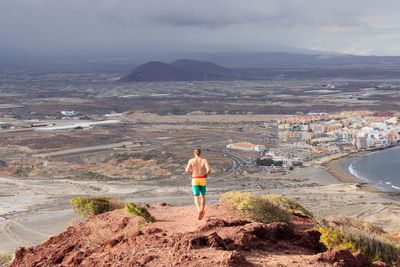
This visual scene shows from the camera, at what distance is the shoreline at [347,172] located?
40316 mm

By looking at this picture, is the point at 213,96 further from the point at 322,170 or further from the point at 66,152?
A: the point at 322,170

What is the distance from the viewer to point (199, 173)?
10969 millimetres

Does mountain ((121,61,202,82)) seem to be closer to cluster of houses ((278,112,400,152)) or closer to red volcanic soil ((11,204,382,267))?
cluster of houses ((278,112,400,152))

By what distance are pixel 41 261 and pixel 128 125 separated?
224 ft

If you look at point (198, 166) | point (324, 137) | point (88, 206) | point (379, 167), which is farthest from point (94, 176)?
point (198, 166)

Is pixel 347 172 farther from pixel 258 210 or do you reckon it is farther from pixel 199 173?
pixel 199 173

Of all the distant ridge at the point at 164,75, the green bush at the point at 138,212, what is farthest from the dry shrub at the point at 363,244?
the distant ridge at the point at 164,75

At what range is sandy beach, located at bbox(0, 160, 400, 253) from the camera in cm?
2877

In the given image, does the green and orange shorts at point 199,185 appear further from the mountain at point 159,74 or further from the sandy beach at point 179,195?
the mountain at point 159,74

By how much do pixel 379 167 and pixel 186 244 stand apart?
43258 mm

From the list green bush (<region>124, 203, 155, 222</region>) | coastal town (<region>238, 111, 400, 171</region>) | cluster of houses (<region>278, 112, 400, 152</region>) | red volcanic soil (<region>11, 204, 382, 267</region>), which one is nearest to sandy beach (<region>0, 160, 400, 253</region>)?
coastal town (<region>238, 111, 400, 171</region>)

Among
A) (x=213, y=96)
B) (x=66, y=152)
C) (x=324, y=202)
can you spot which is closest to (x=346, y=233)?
(x=324, y=202)

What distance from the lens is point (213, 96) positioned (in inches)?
4798

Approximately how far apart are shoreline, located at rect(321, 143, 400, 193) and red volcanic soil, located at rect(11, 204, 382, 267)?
98.2 feet
